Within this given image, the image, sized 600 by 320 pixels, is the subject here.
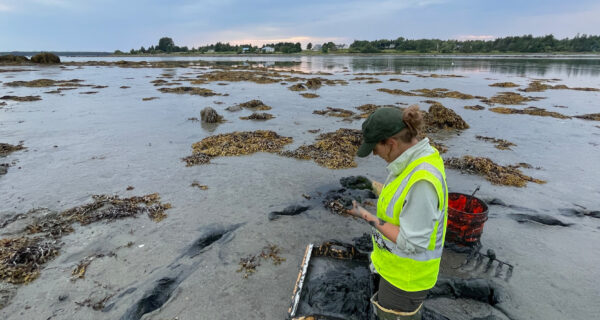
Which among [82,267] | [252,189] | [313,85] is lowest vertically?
[82,267]

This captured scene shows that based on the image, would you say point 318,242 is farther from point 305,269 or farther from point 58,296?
point 58,296

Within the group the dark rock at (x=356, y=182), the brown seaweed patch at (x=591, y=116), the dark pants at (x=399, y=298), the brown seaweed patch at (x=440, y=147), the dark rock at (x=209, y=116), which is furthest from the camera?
the brown seaweed patch at (x=591, y=116)

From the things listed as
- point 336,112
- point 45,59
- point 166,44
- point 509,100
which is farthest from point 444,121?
point 166,44

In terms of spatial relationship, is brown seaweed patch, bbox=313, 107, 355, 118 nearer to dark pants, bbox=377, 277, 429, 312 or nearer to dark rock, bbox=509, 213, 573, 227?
dark rock, bbox=509, 213, 573, 227

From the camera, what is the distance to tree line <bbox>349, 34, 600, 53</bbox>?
11288 centimetres

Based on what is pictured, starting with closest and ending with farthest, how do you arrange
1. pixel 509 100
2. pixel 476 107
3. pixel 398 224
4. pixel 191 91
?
pixel 398 224 < pixel 476 107 < pixel 509 100 < pixel 191 91

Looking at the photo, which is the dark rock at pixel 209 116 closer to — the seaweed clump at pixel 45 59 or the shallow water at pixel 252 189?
the shallow water at pixel 252 189

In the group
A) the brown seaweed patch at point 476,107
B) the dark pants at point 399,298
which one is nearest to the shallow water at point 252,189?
the dark pants at point 399,298

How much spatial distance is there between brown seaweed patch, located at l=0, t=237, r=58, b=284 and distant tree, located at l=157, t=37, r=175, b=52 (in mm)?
184942

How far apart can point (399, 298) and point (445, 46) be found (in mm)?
156835

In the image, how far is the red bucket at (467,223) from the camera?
399 cm

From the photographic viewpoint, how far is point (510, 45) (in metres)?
118

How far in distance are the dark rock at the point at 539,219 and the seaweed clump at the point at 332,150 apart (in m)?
3.75

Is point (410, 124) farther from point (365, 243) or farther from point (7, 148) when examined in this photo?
point (7, 148)
